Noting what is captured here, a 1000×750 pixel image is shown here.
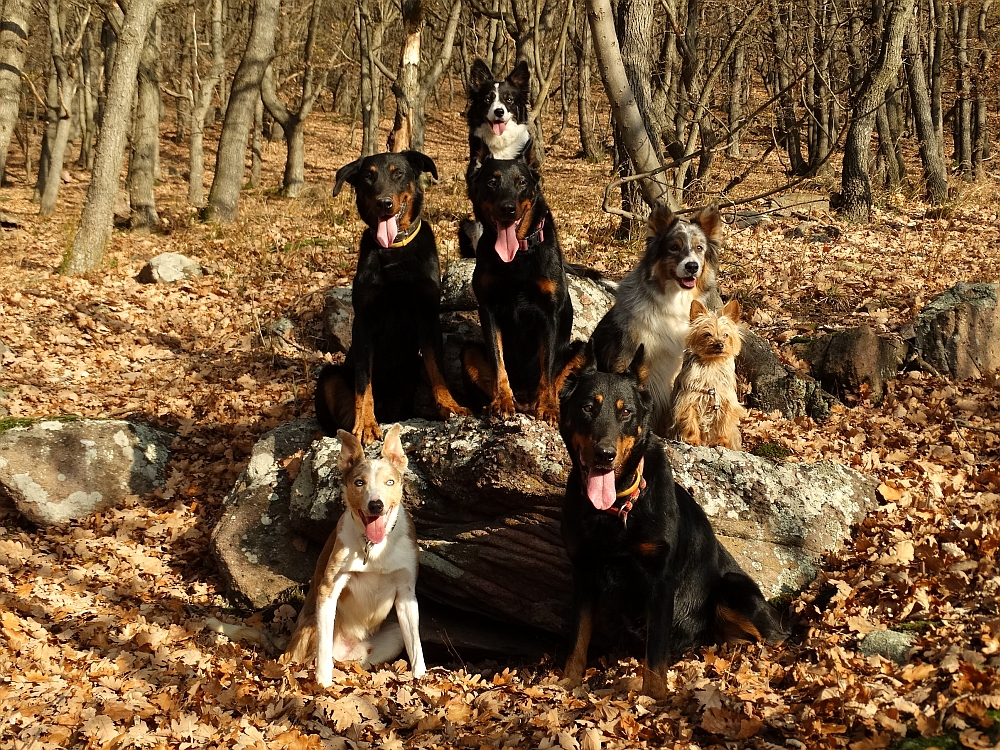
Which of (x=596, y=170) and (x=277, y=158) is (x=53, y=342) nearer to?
(x=596, y=170)

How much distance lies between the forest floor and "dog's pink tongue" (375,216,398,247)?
3203 millimetres

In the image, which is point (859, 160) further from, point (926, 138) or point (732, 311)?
point (732, 311)

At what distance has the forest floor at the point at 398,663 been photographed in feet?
15.1

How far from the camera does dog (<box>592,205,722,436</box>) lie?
690 centimetres

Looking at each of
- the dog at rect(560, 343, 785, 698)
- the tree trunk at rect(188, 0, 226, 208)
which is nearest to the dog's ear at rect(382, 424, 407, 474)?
the dog at rect(560, 343, 785, 698)

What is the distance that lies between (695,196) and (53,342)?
1056 centimetres

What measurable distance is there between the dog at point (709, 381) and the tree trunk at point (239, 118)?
12673mm

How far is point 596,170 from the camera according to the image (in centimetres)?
2834

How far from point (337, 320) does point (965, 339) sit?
23.5ft

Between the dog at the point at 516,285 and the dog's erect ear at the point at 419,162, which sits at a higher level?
the dog's erect ear at the point at 419,162

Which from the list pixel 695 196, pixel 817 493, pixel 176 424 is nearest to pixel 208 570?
pixel 176 424

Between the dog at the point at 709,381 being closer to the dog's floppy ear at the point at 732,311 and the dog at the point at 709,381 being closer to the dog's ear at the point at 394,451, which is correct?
the dog's floppy ear at the point at 732,311

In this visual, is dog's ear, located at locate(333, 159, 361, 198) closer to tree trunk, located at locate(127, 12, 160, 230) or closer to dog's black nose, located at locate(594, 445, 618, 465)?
dog's black nose, located at locate(594, 445, 618, 465)

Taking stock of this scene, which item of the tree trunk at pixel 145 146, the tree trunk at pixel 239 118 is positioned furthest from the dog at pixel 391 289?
the tree trunk at pixel 145 146
